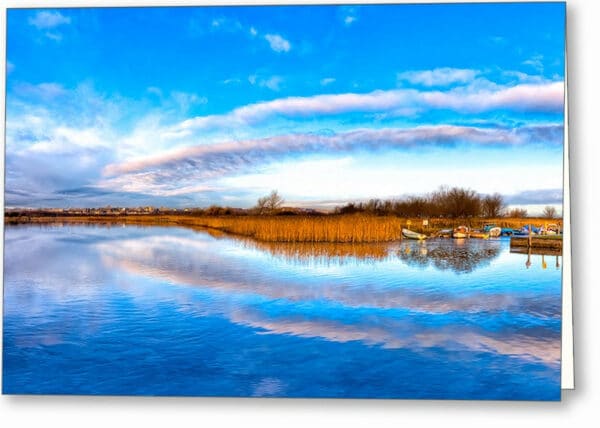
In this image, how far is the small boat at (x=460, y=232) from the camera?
4316mm

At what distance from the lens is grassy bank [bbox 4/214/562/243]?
13.2 feet

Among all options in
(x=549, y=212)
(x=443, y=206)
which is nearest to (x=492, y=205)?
(x=443, y=206)

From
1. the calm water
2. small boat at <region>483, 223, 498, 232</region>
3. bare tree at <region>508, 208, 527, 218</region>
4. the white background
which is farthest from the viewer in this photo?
small boat at <region>483, 223, 498, 232</region>

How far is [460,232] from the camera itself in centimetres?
442

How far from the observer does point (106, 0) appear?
365cm

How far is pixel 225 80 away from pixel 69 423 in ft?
9.57

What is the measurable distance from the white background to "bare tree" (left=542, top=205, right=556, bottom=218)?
163 millimetres

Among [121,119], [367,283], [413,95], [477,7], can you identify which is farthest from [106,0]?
[367,283]

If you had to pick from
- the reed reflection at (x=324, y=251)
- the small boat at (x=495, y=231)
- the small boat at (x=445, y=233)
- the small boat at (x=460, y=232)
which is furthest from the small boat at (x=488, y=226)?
the reed reflection at (x=324, y=251)

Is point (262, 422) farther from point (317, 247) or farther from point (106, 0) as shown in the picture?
point (106, 0)

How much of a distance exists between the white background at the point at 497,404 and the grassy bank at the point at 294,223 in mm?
482

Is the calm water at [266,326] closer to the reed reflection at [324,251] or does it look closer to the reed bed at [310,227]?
the reed bed at [310,227]

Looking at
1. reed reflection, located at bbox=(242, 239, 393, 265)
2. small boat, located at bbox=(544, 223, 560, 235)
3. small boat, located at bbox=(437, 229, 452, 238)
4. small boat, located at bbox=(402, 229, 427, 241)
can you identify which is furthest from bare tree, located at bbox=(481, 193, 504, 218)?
reed reflection, located at bbox=(242, 239, 393, 265)

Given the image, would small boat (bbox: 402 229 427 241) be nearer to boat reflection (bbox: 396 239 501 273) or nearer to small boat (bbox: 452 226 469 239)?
boat reflection (bbox: 396 239 501 273)
